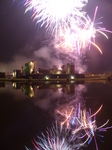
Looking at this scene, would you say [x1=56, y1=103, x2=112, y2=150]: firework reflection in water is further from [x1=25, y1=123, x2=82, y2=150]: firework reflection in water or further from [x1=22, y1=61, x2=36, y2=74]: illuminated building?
[x1=22, y1=61, x2=36, y2=74]: illuminated building

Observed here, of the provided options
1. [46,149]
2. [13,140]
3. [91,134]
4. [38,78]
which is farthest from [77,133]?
[38,78]

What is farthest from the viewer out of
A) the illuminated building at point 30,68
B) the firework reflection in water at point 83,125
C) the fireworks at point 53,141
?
the illuminated building at point 30,68

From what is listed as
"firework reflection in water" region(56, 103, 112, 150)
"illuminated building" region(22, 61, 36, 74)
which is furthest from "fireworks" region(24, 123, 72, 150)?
"illuminated building" region(22, 61, 36, 74)

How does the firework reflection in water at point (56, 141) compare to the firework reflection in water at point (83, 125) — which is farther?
the firework reflection in water at point (83, 125)

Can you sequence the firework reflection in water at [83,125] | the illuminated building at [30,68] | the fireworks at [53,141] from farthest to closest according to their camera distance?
the illuminated building at [30,68]
the firework reflection in water at [83,125]
the fireworks at [53,141]

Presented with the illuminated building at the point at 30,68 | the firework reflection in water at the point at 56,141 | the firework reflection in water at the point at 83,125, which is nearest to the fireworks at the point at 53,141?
the firework reflection in water at the point at 56,141

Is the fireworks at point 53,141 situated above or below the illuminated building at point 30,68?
below

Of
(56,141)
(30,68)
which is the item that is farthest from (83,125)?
(30,68)

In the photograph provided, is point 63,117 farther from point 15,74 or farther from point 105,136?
point 15,74

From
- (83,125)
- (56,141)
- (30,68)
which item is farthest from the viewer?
(30,68)

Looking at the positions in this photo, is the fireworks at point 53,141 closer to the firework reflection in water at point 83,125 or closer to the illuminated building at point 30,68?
the firework reflection in water at point 83,125

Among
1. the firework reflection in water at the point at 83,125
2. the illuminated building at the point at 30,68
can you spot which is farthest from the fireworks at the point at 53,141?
the illuminated building at the point at 30,68

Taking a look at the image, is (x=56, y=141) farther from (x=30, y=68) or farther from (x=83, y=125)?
(x=30, y=68)
